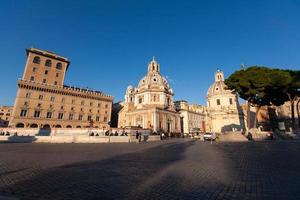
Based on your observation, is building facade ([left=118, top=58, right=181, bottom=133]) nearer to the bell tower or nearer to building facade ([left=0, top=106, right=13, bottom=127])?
the bell tower

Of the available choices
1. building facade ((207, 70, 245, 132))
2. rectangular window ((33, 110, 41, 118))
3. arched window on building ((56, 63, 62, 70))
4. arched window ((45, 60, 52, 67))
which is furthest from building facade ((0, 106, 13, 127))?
building facade ((207, 70, 245, 132))

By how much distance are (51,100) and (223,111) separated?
6471cm

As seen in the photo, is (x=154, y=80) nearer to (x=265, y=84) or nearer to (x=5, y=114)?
(x=265, y=84)

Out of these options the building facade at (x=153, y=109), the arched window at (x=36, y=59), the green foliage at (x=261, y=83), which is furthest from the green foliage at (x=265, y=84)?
the arched window at (x=36, y=59)

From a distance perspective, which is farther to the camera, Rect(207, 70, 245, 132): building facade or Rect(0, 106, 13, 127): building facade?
Rect(0, 106, 13, 127): building facade

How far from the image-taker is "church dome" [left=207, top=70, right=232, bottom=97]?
78.4 meters

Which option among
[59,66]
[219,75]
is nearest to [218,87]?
[219,75]

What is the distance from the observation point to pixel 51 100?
52.6 m

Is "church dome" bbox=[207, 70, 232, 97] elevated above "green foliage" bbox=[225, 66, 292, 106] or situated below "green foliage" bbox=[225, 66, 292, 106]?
above

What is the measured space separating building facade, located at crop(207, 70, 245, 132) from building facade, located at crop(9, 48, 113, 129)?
45.8 metres

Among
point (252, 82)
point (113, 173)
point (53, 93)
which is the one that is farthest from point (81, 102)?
point (113, 173)

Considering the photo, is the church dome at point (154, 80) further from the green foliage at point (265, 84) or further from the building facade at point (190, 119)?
the green foliage at point (265, 84)

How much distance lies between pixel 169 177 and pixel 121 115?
7089 centimetres

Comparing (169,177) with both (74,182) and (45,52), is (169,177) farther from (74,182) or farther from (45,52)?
(45,52)
